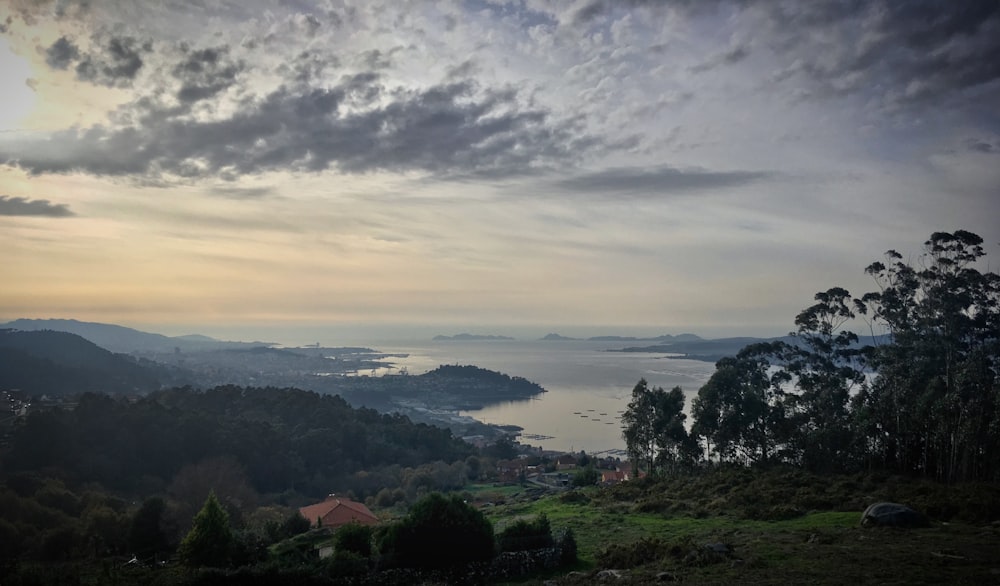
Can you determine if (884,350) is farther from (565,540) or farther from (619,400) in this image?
(619,400)

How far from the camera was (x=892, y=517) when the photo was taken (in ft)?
46.9

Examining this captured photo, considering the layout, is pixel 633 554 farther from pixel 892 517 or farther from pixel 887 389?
pixel 887 389

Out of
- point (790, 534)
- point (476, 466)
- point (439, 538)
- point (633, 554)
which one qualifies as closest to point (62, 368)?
point (476, 466)

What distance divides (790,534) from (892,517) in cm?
245

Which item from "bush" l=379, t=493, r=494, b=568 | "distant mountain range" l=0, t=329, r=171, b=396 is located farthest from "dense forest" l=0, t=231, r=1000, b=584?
"distant mountain range" l=0, t=329, r=171, b=396

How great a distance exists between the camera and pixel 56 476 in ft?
117

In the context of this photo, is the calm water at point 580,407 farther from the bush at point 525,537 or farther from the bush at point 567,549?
the bush at point 567,549

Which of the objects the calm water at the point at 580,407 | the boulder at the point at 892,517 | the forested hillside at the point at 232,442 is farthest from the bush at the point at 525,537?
the calm water at the point at 580,407

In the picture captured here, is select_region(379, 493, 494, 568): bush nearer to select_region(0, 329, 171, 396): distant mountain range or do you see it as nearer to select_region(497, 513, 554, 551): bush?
select_region(497, 513, 554, 551): bush

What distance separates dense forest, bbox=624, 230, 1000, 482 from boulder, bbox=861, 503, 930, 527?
28.3 feet

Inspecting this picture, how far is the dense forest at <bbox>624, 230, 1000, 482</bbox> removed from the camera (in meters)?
21.9

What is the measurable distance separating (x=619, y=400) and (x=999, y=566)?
331 ft

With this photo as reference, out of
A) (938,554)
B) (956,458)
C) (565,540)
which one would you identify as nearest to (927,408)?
(956,458)

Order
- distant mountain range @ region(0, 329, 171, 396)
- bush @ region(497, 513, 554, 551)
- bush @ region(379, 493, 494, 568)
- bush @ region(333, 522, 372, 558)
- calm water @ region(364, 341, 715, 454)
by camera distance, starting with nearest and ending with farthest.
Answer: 1. bush @ region(379, 493, 494, 568)
2. bush @ region(497, 513, 554, 551)
3. bush @ region(333, 522, 372, 558)
4. distant mountain range @ region(0, 329, 171, 396)
5. calm water @ region(364, 341, 715, 454)
